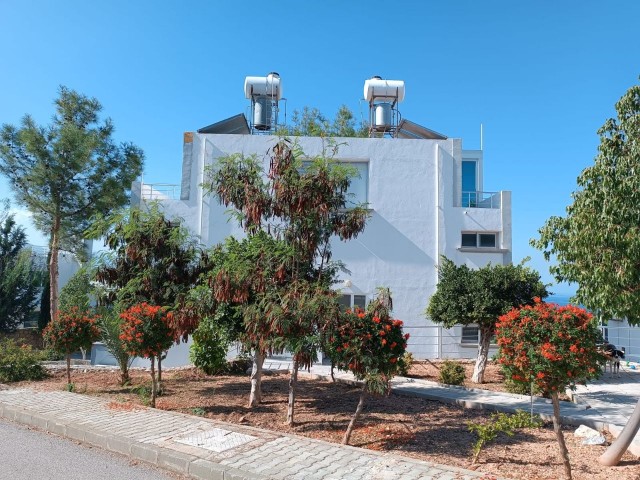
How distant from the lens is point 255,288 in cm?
777

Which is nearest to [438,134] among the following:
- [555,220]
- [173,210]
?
[173,210]

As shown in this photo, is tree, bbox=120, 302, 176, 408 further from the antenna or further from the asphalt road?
the antenna

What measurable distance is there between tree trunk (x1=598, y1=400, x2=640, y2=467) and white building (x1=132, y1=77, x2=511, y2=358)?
32.6 ft

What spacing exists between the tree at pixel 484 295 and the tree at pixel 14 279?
17.2m

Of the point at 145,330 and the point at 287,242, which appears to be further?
the point at 145,330

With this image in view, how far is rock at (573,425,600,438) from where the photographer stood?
7242mm

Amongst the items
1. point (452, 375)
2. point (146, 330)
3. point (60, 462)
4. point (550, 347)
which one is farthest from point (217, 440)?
point (452, 375)

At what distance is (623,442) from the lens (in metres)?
5.90

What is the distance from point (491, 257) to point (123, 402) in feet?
39.1

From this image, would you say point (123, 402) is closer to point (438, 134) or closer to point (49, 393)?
point (49, 393)

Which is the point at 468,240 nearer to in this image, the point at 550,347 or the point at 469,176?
the point at 469,176

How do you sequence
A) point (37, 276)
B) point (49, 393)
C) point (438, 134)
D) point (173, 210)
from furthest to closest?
point (37, 276) → point (438, 134) → point (173, 210) → point (49, 393)

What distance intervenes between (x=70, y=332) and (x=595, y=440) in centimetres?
993

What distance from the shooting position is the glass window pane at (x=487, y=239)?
665 inches
